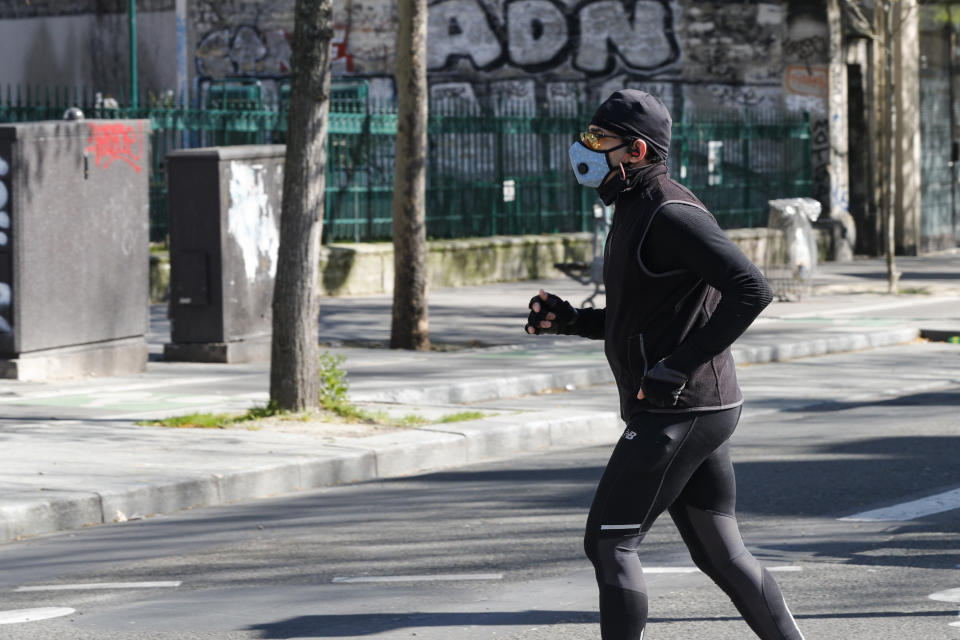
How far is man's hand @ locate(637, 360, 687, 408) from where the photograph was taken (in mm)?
4535

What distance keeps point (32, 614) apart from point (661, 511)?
2791 mm

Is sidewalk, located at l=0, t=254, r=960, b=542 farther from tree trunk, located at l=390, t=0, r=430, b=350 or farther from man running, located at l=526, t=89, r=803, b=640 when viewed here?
man running, located at l=526, t=89, r=803, b=640

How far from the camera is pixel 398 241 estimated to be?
15.6 m

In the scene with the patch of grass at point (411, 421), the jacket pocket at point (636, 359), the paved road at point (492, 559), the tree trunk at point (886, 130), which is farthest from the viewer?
the tree trunk at point (886, 130)

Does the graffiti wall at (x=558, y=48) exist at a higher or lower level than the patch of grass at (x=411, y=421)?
higher

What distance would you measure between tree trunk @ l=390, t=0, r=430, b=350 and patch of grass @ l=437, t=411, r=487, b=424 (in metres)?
3.99

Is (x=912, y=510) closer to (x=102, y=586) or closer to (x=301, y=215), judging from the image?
(x=102, y=586)

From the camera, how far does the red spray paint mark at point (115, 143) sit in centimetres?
1337

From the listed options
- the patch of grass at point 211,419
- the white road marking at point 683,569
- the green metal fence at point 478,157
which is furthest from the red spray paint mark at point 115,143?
the white road marking at point 683,569

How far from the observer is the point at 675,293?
4656 millimetres

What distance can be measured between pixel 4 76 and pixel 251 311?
77.9 ft

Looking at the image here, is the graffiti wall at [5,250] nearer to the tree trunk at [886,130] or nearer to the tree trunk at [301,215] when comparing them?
the tree trunk at [301,215]

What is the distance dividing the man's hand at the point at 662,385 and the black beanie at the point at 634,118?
Answer: 0.64m

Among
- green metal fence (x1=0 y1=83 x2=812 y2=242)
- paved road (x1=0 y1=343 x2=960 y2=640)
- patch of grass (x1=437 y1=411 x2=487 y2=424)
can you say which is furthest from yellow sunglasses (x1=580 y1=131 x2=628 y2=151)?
green metal fence (x1=0 y1=83 x2=812 y2=242)
